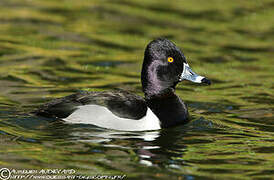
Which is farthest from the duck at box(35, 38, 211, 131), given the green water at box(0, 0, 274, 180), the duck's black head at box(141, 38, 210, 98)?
the green water at box(0, 0, 274, 180)

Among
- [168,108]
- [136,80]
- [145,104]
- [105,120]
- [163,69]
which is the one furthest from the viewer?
[136,80]

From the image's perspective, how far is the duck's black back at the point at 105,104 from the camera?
829cm

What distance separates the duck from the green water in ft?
0.48

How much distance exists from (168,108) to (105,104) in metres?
1.01

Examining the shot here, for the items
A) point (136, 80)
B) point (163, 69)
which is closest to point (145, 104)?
point (163, 69)

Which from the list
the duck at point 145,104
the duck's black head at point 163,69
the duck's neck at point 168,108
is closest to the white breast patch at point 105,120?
the duck at point 145,104

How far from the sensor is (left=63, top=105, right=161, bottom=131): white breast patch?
27.1 feet

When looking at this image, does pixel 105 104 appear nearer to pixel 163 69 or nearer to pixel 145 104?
pixel 145 104

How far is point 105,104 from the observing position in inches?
327

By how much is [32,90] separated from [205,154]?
14.4ft

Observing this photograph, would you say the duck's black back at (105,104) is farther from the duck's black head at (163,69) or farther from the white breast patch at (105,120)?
the duck's black head at (163,69)

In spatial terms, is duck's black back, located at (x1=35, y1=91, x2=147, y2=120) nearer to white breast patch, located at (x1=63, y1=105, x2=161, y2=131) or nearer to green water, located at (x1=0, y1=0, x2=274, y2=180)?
white breast patch, located at (x1=63, y1=105, x2=161, y2=131)

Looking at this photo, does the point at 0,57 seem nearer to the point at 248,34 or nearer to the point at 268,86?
the point at 268,86

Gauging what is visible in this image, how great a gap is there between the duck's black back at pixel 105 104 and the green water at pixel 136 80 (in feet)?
0.69
